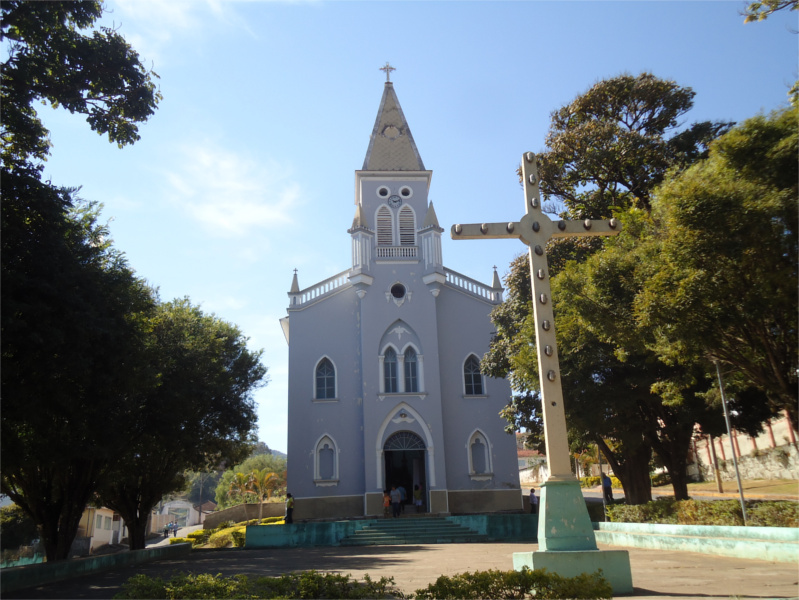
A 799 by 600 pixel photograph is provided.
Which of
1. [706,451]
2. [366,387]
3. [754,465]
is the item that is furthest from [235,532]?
[706,451]

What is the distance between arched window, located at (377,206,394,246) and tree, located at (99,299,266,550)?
7.80m

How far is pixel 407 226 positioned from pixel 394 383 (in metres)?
7.62

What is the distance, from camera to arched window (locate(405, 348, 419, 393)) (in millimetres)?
27969

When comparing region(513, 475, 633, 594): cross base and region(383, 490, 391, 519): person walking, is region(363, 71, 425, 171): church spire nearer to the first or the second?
region(383, 490, 391, 519): person walking

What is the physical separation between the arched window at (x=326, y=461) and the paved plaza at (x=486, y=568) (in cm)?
1038

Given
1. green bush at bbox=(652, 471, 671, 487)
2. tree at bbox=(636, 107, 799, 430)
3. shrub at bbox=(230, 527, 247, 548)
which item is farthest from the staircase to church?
green bush at bbox=(652, 471, 671, 487)

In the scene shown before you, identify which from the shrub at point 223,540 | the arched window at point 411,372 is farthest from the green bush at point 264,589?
the shrub at point 223,540

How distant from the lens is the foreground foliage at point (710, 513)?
1153 cm

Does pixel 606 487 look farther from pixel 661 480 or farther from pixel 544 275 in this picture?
pixel 661 480

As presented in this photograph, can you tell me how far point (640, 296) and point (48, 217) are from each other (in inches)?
396

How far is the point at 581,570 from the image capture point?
24.7 feet

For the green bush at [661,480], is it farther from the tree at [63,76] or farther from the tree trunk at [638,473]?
the tree at [63,76]

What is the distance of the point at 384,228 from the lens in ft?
101

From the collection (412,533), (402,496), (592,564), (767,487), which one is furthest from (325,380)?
(767,487)
